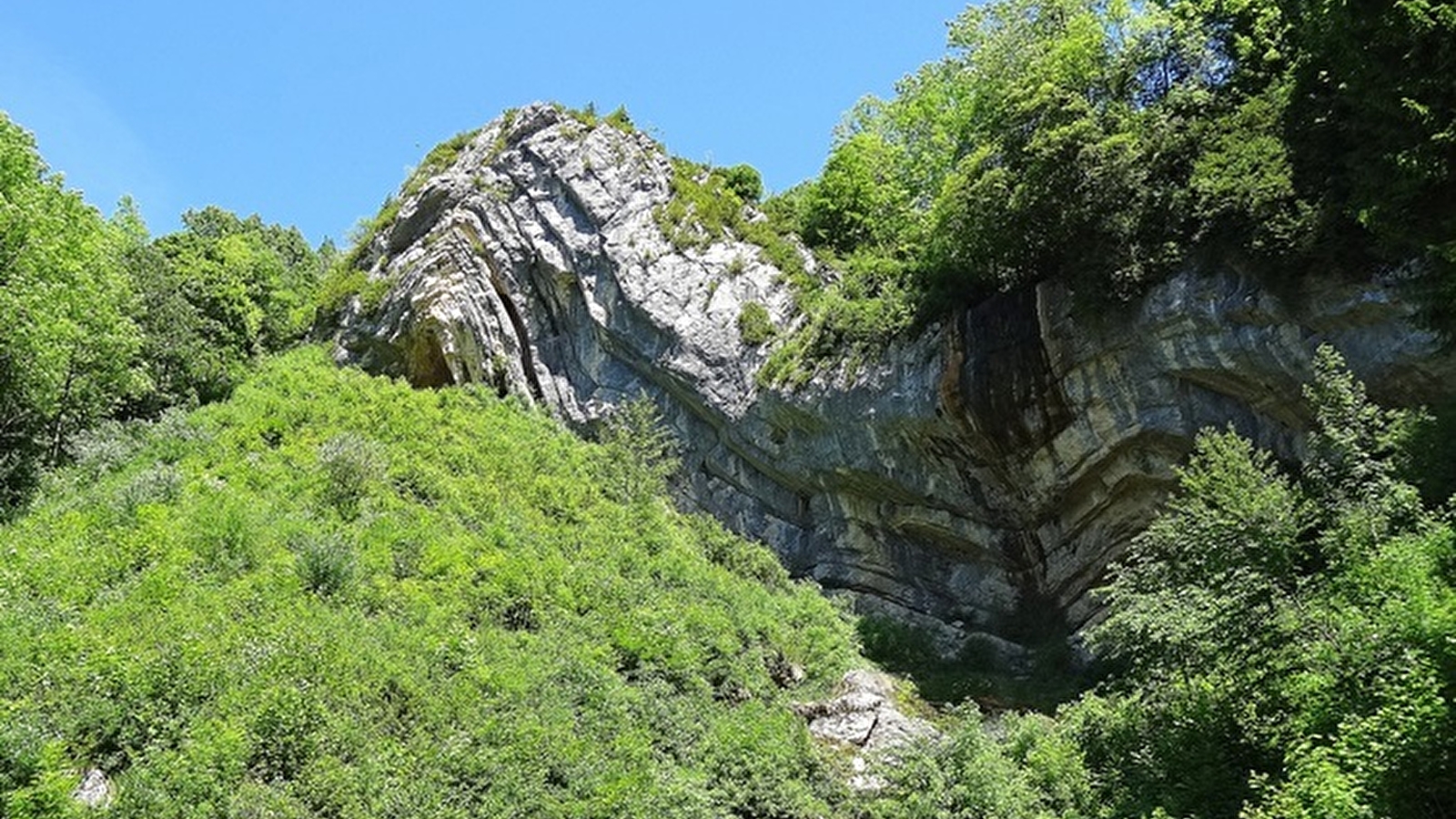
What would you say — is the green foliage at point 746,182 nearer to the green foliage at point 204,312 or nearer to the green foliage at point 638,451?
the green foliage at point 638,451

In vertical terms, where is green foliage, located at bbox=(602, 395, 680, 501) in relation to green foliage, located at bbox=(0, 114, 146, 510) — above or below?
above

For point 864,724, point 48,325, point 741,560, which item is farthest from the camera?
point 741,560

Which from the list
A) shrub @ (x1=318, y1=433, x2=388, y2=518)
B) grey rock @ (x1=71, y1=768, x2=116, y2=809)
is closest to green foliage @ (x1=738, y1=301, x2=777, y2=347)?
shrub @ (x1=318, y1=433, x2=388, y2=518)

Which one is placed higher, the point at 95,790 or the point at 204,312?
the point at 204,312

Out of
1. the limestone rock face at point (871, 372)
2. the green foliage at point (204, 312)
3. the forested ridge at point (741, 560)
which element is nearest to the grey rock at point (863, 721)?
the forested ridge at point (741, 560)

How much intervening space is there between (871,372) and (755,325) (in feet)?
15.8

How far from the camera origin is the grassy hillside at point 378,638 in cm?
1065

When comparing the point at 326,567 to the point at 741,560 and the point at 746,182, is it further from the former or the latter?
the point at 746,182

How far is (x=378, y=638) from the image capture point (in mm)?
13703

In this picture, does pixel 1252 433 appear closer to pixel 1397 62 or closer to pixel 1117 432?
pixel 1117 432

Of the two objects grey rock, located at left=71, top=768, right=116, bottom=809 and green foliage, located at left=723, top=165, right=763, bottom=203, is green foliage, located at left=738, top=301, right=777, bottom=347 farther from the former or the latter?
grey rock, located at left=71, top=768, right=116, bottom=809

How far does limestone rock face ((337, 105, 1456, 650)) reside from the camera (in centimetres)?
1797

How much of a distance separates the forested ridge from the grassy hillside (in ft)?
0.19

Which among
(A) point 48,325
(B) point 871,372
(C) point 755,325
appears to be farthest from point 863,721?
(A) point 48,325
